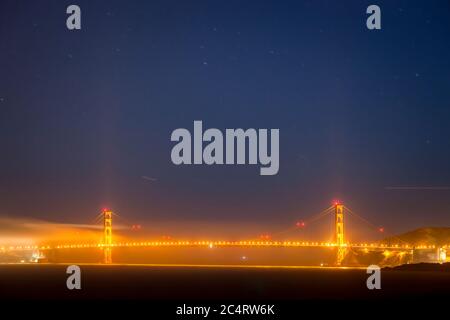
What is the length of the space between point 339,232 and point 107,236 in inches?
1449

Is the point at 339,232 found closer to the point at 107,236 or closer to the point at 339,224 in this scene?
the point at 339,224

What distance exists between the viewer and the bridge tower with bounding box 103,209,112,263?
105 metres

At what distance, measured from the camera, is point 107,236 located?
11450cm

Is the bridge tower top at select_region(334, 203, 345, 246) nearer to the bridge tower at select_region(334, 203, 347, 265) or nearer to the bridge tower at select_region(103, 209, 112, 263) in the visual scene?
the bridge tower at select_region(334, 203, 347, 265)

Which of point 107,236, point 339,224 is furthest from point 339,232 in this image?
point 107,236

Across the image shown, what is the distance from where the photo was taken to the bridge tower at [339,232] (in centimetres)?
9866

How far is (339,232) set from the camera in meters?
104

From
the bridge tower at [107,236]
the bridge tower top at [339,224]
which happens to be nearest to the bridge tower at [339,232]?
the bridge tower top at [339,224]

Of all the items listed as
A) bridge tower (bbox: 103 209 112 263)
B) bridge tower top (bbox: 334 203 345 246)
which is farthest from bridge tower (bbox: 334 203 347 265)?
bridge tower (bbox: 103 209 112 263)

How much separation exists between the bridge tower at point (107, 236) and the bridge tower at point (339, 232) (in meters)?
33.0

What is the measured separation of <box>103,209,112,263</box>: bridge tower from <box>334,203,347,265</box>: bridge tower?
3295cm
